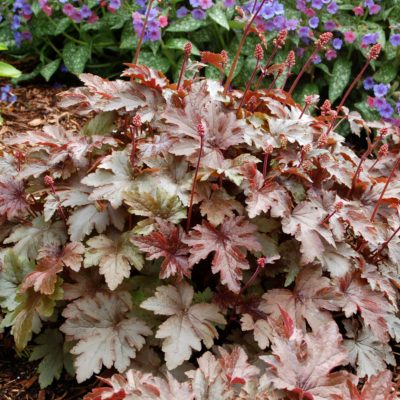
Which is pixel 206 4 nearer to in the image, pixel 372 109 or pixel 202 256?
pixel 372 109

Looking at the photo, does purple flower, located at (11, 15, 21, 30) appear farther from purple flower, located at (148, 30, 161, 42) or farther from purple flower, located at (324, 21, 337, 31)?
purple flower, located at (324, 21, 337, 31)

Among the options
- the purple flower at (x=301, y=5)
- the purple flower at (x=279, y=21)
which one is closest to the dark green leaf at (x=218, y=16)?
the purple flower at (x=279, y=21)

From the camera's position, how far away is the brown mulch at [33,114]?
11.6ft

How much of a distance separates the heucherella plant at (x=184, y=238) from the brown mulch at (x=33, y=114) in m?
1.40

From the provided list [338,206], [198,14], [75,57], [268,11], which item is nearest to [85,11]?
[75,57]

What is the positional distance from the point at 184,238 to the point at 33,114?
2257 millimetres

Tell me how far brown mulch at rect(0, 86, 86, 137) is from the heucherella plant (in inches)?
55.0

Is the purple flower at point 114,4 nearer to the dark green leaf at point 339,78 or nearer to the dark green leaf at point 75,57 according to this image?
the dark green leaf at point 75,57

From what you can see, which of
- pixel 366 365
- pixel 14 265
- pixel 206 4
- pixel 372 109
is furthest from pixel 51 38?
pixel 366 365

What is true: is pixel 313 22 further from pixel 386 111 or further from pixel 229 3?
pixel 386 111

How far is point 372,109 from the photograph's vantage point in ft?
12.2

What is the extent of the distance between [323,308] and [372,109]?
213 centimetres

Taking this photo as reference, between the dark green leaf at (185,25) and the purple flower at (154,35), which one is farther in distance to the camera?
the dark green leaf at (185,25)

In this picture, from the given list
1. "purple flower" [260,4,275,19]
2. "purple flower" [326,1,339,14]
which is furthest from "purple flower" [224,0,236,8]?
"purple flower" [326,1,339,14]
